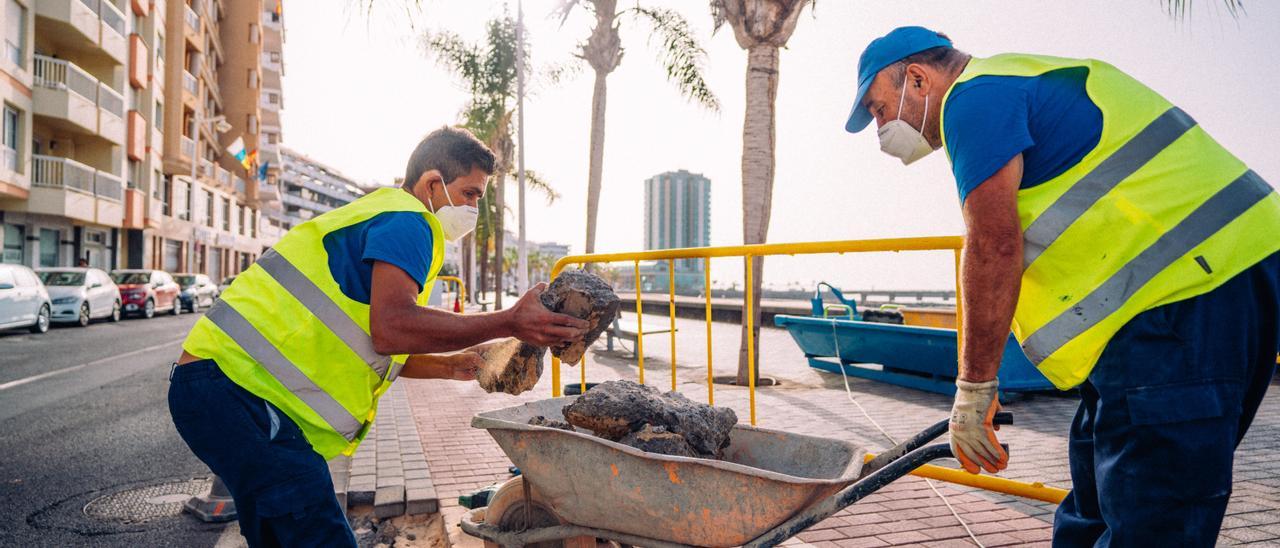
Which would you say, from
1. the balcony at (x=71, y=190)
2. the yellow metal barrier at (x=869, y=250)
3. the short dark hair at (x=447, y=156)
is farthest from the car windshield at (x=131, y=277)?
the short dark hair at (x=447, y=156)

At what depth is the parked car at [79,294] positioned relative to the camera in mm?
18188

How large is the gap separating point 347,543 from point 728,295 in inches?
1659

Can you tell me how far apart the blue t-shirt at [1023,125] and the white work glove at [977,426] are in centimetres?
50

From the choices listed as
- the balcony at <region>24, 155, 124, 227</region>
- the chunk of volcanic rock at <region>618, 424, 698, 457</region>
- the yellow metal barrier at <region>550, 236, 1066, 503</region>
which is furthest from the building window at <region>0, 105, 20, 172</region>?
the chunk of volcanic rock at <region>618, 424, 698, 457</region>

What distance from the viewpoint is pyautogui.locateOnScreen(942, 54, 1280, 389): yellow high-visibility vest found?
1800 millimetres

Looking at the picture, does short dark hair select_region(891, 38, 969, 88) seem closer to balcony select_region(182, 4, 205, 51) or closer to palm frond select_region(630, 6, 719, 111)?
palm frond select_region(630, 6, 719, 111)

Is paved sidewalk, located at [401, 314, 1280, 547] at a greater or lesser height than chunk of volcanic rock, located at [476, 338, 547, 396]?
lesser

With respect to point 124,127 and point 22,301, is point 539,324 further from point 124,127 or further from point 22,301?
point 124,127

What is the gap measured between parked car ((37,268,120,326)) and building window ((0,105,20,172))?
5.70 m

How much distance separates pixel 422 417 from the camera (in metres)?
7.22

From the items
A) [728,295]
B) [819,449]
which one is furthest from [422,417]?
[728,295]

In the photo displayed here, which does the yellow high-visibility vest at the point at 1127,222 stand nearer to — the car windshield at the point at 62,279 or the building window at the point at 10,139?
the car windshield at the point at 62,279

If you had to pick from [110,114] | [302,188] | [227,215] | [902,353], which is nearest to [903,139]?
[902,353]

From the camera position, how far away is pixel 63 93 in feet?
81.8
